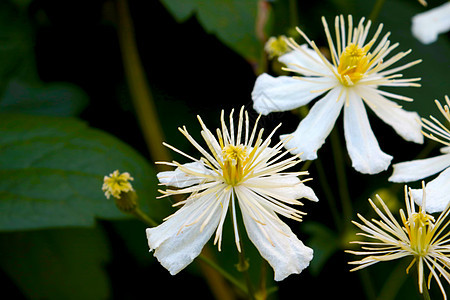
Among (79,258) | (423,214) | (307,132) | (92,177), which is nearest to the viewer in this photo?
(423,214)

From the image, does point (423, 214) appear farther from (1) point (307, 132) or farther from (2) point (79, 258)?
(2) point (79, 258)

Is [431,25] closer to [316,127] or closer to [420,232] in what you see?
[316,127]

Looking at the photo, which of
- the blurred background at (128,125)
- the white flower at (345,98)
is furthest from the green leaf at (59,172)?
the white flower at (345,98)

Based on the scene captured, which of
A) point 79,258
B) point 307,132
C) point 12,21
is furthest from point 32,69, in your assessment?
point 307,132

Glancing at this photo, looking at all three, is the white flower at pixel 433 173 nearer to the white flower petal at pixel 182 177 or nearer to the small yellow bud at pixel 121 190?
the white flower petal at pixel 182 177

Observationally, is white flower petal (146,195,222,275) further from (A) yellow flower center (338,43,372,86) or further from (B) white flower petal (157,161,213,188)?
(A) yellow flower center (338,43,372,86)
